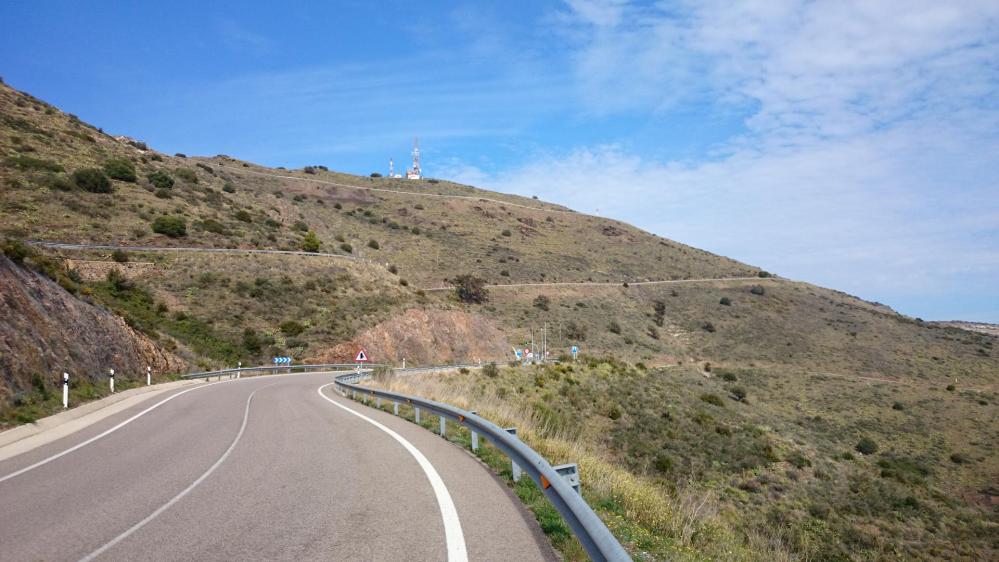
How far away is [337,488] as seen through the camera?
281 inches

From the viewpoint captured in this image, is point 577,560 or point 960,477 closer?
point 577,560

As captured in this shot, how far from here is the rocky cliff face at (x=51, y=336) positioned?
49.2 ft

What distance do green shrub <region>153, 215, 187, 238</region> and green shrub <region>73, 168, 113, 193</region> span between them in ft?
18.1

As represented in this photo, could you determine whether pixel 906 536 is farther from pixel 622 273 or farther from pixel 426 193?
pixel 426 193

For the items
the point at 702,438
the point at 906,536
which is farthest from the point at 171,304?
the point at 906,536

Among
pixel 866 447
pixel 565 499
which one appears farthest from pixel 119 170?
pixel 565 499

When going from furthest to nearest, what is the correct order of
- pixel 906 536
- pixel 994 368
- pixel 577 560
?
pixel 994 368, pixel 906 536, pixel 577 560

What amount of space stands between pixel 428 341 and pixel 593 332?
24954 mm

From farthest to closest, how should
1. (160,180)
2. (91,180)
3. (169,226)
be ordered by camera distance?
A: (160,180)
(91,180)
(169,226)

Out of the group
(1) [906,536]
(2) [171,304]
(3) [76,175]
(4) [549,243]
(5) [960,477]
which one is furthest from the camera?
(4) [549,243]

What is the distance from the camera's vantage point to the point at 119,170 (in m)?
55.0

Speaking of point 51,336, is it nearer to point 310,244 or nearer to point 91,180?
point 91,180

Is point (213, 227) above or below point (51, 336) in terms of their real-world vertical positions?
above

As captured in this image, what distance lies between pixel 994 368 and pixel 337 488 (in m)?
74.6
